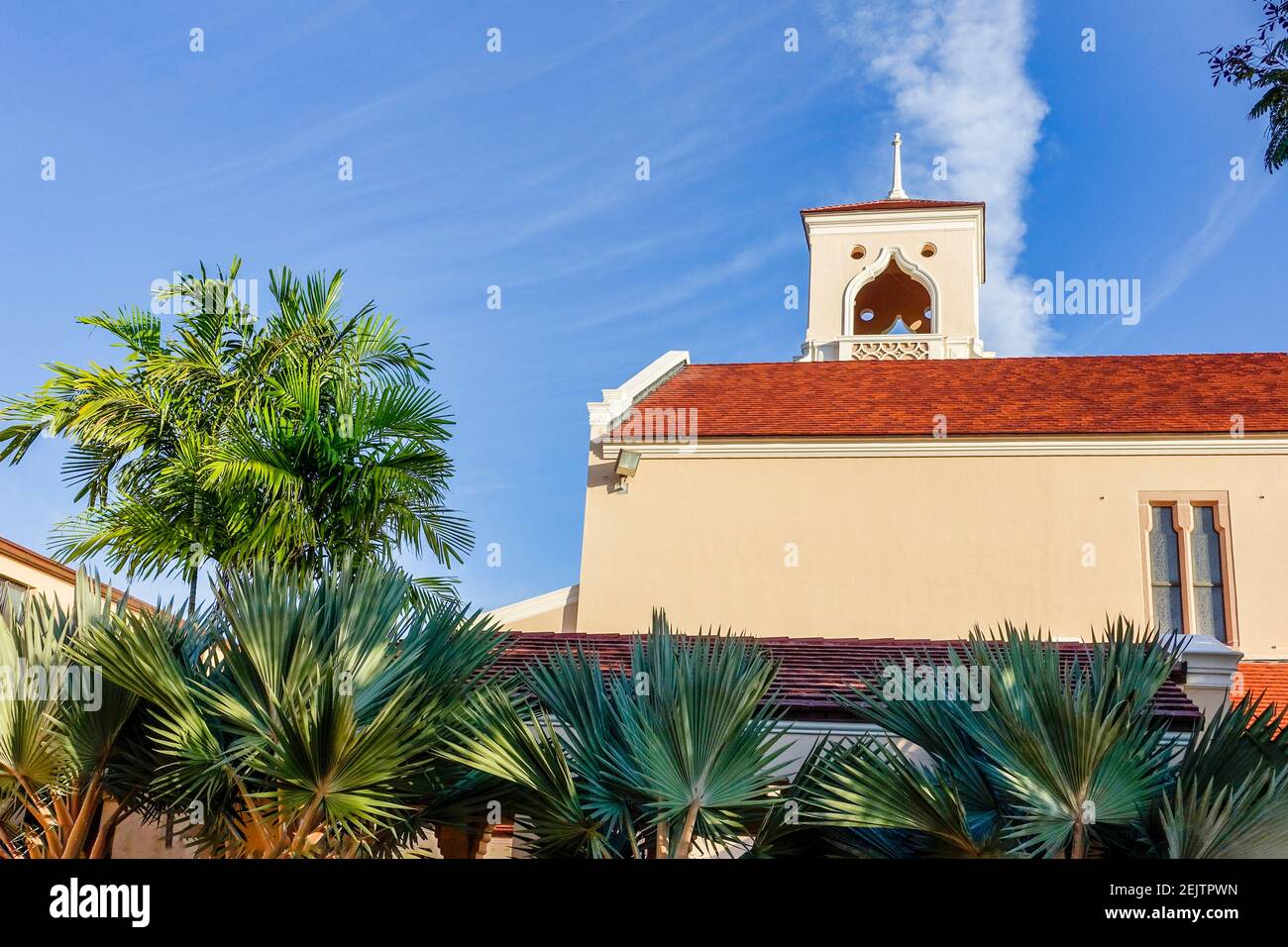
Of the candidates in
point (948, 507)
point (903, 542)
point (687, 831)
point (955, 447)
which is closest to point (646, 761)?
point (687, 831)

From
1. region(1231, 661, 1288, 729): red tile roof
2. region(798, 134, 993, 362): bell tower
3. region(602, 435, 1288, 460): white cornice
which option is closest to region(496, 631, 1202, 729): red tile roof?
region(1231, 661, 1288, 729): red tile roof

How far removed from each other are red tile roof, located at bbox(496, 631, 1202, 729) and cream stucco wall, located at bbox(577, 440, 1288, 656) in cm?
589

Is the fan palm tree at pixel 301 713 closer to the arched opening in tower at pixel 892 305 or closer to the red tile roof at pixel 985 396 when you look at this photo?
the red tile roof at pixel 985 396

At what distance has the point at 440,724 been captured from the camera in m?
8.96

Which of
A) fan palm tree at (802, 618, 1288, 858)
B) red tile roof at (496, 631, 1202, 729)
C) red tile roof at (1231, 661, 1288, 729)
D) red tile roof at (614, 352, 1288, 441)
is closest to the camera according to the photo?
fan palm tree at (802, 618, 1288, 858)

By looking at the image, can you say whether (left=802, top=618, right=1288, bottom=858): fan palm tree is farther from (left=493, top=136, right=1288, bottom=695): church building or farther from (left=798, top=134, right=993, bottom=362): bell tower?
(left=798, top=134, right=993, bottom=362): bell tower

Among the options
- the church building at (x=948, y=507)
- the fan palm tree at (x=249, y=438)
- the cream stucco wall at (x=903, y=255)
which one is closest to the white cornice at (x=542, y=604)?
the church building at (x=948, y=507)

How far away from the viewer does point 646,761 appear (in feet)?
26.5

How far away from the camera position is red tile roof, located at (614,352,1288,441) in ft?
69.2

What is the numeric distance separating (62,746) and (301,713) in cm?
215

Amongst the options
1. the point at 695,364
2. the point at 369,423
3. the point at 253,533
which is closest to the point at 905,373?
the point at 695,364

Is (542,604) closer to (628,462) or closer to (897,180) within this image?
(628,462)
